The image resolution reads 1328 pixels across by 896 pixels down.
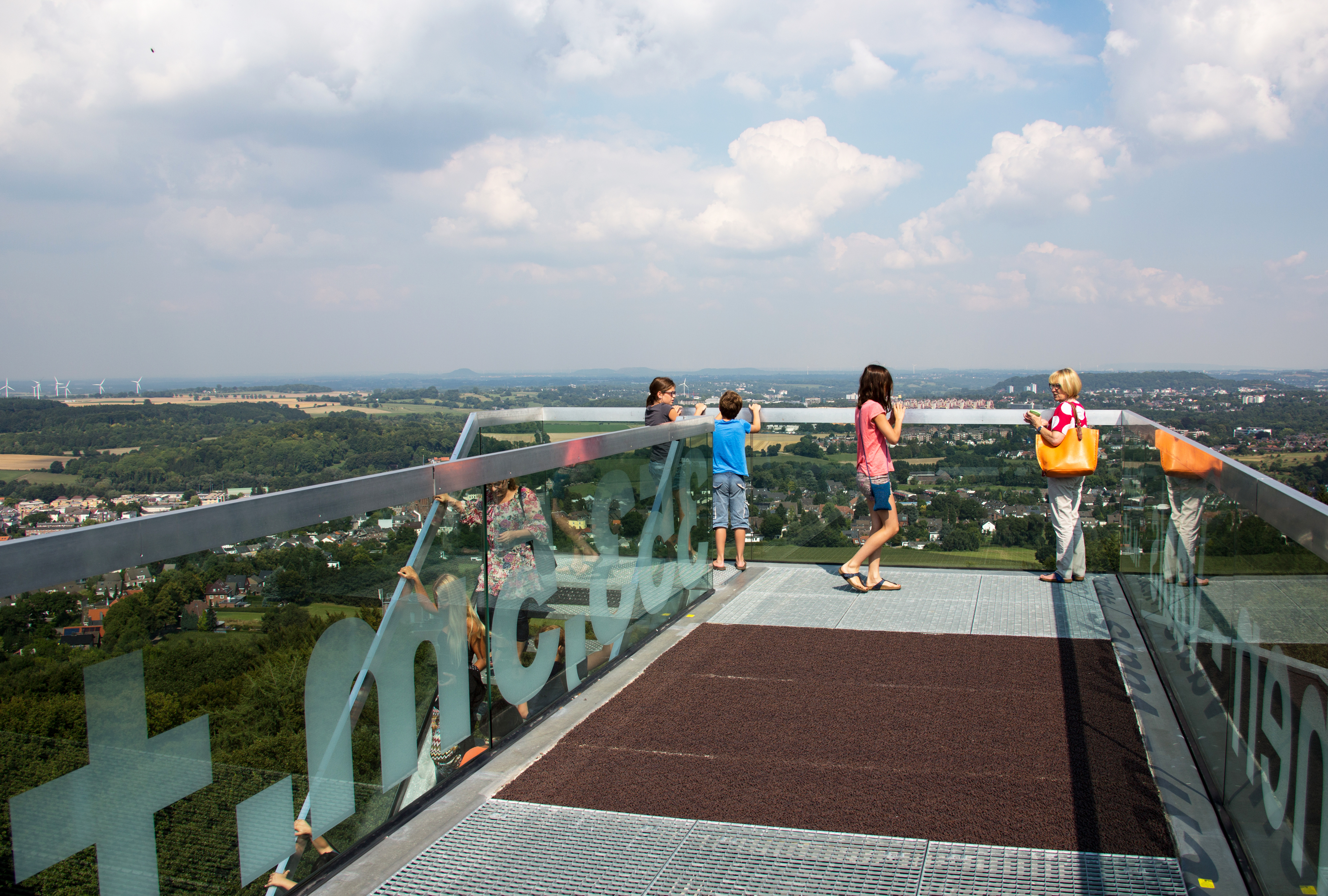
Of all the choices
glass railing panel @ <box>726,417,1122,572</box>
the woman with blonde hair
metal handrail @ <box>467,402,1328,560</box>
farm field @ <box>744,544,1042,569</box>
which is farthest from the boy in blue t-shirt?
the woman with blonde hair

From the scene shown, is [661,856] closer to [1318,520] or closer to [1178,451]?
[1318,520]

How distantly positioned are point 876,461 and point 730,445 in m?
1.21

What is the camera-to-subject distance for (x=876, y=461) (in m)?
7.33

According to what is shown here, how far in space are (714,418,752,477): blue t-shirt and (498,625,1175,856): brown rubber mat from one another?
224 cm

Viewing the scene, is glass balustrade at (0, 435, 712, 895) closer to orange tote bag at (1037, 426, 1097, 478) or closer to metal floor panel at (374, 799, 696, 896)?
metal floor panel at (374, 799, 696, 896)

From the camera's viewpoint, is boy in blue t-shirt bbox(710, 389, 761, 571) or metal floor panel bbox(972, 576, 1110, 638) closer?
metal floor panel bbox(972, 576, 1110, 638)

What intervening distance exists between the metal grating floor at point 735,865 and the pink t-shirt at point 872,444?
4439 millimetres

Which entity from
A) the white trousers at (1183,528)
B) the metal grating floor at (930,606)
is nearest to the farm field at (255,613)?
the white trousers at (1183,528)

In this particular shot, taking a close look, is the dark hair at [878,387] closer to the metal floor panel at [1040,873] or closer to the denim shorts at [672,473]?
the denim shorts at [672,473]

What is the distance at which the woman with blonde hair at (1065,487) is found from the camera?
7461 mm

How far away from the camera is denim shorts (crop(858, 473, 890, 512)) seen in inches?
290

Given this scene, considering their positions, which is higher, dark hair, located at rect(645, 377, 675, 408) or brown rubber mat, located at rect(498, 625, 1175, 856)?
dark hair, located at rect(645, 377, 675, 408)

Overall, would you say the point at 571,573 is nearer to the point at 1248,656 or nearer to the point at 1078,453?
the point at 1248,656

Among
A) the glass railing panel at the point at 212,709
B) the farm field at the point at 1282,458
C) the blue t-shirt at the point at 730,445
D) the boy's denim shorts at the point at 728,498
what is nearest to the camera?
the glass railing panel at the point at 212,709
